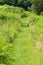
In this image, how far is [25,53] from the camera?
1261 cm

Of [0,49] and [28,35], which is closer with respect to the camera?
[0,49]

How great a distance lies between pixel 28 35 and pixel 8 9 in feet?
40.3

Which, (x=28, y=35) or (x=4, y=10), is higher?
(x=28, y=35)

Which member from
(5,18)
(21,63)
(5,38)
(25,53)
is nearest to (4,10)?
(5,18)

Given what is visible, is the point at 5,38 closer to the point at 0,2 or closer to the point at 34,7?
the point at 34,7

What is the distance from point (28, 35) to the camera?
56.4 ft

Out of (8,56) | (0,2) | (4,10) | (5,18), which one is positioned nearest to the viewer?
(8,56)

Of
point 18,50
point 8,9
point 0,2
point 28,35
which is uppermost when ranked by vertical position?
point 18,50

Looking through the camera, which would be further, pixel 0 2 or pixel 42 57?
pixel 0 2

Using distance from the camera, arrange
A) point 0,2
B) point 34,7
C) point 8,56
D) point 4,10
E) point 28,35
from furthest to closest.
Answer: point 0,2 < point 34,7 < point 4,10 < point 28,35 < point 8,56

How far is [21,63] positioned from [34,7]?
25345 mm

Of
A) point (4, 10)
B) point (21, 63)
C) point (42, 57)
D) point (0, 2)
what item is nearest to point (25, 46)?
point (42, 57)

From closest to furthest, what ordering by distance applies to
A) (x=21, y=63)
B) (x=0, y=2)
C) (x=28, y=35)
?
1. (x=21, y=63)
2. (x=28, y=35)
3. (x=0, y=2)

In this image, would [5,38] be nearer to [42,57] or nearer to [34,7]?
[42,57]
